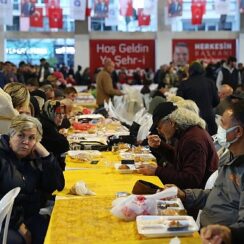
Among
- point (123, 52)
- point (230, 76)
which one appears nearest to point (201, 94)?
point (230, 76)

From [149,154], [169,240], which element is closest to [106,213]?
[169,240]

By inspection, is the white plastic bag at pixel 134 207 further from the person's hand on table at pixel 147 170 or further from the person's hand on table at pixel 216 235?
the person's hand on table at pixel 147 170

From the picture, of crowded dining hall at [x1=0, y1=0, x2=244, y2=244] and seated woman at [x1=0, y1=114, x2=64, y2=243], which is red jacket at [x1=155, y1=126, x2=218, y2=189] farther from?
seated woman at [x1=0, y1=114, x2=64, y2=243]

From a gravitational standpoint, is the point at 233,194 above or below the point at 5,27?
below


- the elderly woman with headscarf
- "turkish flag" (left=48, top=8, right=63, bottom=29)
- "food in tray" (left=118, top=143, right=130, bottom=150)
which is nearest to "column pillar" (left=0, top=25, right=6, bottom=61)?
"turkish flag" (left=48, top=8, right=63, bottom=29)

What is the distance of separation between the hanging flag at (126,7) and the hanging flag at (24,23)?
3322 mm

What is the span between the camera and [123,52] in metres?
20.1

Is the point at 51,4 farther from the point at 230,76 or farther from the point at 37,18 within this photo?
the point at 230,76

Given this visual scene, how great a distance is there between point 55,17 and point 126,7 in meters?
2.45

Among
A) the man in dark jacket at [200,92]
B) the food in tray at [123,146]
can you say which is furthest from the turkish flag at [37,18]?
the food in tray at [123,146]

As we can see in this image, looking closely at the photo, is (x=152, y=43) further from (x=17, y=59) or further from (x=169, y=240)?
(x=169, y=240)

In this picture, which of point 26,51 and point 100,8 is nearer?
point 100,8

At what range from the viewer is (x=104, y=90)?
31.3 feet

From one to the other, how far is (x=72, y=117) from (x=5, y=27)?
13.3m
